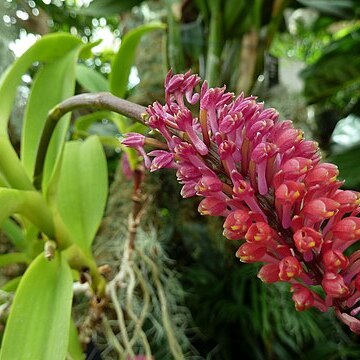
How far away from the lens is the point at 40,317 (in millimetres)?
485

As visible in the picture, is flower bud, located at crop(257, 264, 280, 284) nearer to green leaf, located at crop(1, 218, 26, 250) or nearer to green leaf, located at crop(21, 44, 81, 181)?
green leaf, located at crop(21, 44, 81, 181)

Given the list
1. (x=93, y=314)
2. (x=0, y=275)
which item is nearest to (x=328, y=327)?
(x=93, y=314)

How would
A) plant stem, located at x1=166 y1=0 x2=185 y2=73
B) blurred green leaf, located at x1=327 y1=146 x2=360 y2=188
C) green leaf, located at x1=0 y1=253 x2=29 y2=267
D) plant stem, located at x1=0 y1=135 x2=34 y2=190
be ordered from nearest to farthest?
plant stem, located at x1=0 y1=135 x2=34 y2=190
green leaf, located at x1=0 y1=253 x2=29 y2=267
blurred green leaf, located at x1=327 y1=146 x2=360 y2=188
plant stem, located at x1=166 y1=0 x2=185 y2=73

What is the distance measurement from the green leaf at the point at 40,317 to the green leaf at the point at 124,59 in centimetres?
37

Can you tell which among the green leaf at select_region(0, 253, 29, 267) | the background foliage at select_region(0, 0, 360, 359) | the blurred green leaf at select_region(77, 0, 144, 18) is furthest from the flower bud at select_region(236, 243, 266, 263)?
the blurred green leaf at select_region(77, 0, 144, 18)

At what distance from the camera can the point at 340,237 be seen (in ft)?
1.05

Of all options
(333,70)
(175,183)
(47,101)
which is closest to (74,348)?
(47,101)

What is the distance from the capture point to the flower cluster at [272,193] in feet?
1.03

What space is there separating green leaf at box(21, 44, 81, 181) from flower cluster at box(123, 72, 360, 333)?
34 centimetres

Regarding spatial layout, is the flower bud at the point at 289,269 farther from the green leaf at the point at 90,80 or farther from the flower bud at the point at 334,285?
the green leaf at the point at 90,80

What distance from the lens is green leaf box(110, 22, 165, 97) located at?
80 cm

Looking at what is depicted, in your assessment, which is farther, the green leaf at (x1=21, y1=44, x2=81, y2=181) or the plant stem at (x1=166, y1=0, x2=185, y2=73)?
the plant stem at (x1=166, y1=0, x2=185, y2=73)

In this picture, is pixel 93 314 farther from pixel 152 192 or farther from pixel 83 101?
pixel 152 192

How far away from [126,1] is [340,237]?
1.25 metres
